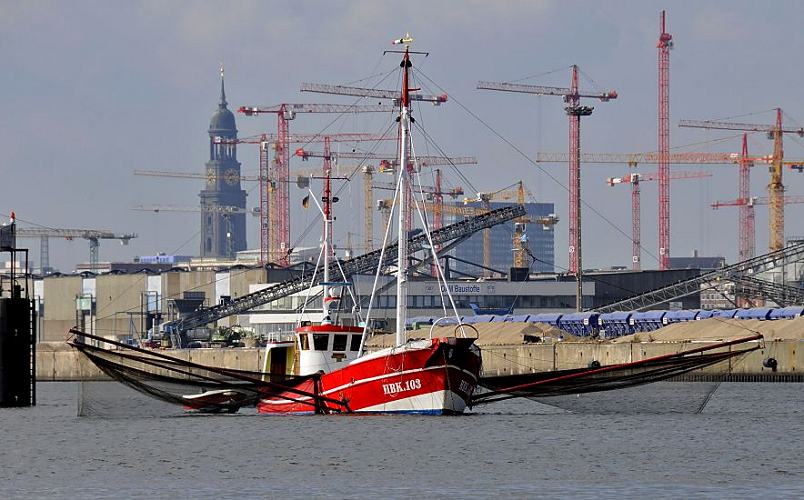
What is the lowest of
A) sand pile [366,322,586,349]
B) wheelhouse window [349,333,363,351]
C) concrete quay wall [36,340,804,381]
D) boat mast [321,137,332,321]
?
concrete quay wall [36,340,804,381]

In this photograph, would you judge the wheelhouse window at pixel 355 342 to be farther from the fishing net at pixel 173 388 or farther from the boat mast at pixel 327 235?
the fishing net at pixel 173 388

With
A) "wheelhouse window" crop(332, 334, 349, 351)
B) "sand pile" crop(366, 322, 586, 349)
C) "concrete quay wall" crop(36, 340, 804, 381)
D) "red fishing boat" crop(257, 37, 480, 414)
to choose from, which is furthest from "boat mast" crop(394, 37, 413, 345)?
"sand pile" crop(366, 322, 586, 349)

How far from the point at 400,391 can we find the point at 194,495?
72.2ft

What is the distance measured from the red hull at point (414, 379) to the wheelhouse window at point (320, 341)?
2.56m

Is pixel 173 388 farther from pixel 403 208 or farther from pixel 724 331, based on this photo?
pixel 724 331

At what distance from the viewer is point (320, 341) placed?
7788cm

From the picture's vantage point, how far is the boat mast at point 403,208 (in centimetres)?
7031

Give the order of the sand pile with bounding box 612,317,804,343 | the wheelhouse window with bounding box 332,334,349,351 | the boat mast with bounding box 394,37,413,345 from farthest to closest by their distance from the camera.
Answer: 1. the sand pile with bounding box 612,317,804,343
2. the wheelhouse window with bounding box 332,334,349,351
3. the boat mast with bounding box 394,37,413,345

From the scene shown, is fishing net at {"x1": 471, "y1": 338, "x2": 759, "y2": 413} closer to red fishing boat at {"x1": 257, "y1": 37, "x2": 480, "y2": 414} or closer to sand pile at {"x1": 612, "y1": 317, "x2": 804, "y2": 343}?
→ red fishing boat at {"x1": 257, "y1": 37, "x2": 480, "y2": 414}

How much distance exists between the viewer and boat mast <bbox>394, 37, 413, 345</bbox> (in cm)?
7031

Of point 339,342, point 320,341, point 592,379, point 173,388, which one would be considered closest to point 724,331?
point 592,379

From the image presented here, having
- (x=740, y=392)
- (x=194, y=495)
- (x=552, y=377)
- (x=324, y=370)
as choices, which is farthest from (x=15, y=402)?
(x=740, y=392)

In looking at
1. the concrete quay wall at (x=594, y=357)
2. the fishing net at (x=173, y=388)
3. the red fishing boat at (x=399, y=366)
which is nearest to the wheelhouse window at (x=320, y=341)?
the red fishing boat at (x=399, y=366)

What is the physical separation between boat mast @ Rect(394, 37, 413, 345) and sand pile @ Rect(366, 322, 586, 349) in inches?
2703
